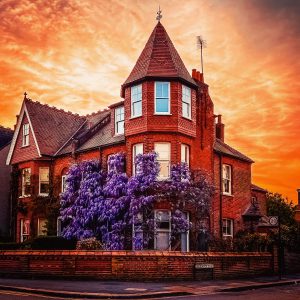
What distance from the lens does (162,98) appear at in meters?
30.9

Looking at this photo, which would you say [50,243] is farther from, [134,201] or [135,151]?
[135,151]

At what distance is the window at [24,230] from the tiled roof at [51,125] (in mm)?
5319

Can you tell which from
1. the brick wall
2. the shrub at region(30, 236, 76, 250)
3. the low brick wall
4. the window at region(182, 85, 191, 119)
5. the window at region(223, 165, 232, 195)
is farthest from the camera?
the window at region(223, 165, 232, 195)

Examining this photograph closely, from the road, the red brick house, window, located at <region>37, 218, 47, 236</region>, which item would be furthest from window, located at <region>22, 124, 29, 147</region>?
the road

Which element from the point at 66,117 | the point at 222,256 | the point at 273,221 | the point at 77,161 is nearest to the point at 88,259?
the point at 222,256

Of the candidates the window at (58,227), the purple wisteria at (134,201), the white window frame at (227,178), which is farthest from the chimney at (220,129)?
the window at (58,227)

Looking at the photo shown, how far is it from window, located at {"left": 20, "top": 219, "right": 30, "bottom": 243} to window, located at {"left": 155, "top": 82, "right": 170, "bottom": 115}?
547 inches

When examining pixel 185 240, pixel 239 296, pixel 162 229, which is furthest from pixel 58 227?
pixel 239 296

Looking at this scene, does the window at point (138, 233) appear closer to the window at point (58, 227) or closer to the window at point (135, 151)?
the window at point (135, 151)

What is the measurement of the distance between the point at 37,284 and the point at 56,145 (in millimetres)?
19040

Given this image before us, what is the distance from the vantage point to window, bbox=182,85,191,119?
31.4m

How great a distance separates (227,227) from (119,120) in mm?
10513

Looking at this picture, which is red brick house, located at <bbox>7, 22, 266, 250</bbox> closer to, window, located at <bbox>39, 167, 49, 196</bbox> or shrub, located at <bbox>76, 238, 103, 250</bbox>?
window, located at <bbox>39, 167, 49, 196</bbox>

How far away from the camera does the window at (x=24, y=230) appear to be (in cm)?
3766
